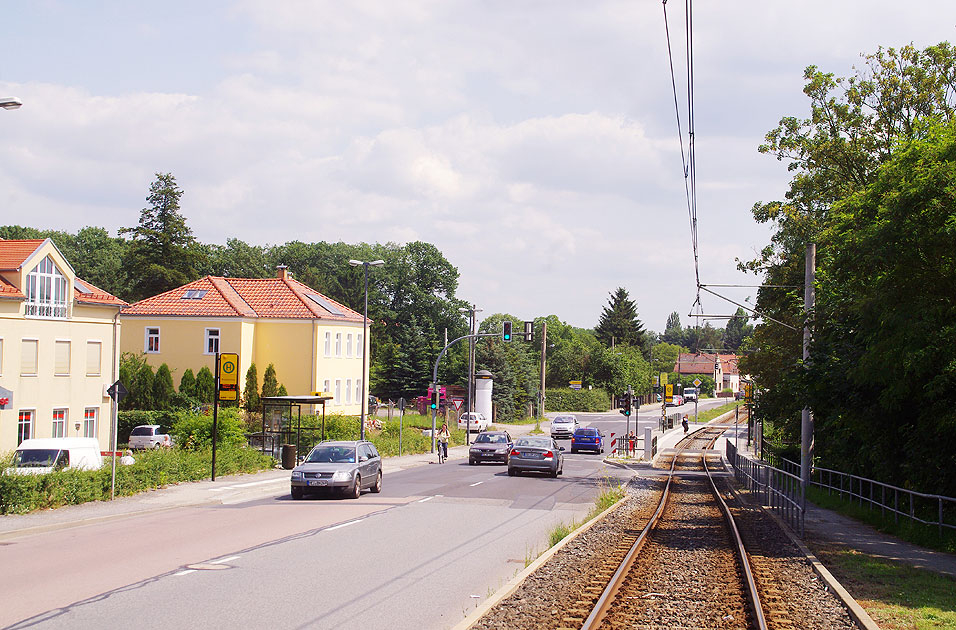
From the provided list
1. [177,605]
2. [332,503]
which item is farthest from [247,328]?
[177,605]

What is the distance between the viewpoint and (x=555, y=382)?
106 metres

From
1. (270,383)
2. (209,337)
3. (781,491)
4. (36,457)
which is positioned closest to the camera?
(781,491)

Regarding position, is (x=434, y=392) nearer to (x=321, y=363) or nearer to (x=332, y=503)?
(x=321, y=363)

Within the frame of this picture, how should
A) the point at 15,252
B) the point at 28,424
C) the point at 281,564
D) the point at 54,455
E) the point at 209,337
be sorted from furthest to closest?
the point at 209,337
the point at 15,252
the point at 28,424
the point at 54,455
the point at 281,564

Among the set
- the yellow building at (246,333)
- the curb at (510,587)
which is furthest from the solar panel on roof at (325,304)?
the curb at (510,587)

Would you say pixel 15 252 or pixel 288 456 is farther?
pixel 15 252

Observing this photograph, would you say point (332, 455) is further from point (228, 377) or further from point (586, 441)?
point (586, 441)

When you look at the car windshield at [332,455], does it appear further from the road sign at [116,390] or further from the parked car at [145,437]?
the parked car at [145,437]

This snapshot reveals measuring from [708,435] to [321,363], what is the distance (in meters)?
33.8

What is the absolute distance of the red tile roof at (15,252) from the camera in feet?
119

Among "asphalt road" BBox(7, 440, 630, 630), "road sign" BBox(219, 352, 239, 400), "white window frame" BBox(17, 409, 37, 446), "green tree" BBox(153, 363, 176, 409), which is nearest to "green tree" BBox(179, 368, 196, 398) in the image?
"green tree" BBox(153, 363, 176, 409)

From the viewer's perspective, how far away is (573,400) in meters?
97.9

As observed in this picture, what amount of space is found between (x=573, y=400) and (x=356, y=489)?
76.0 meters

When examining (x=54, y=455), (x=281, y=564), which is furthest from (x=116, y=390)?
(x=281, y=564)
